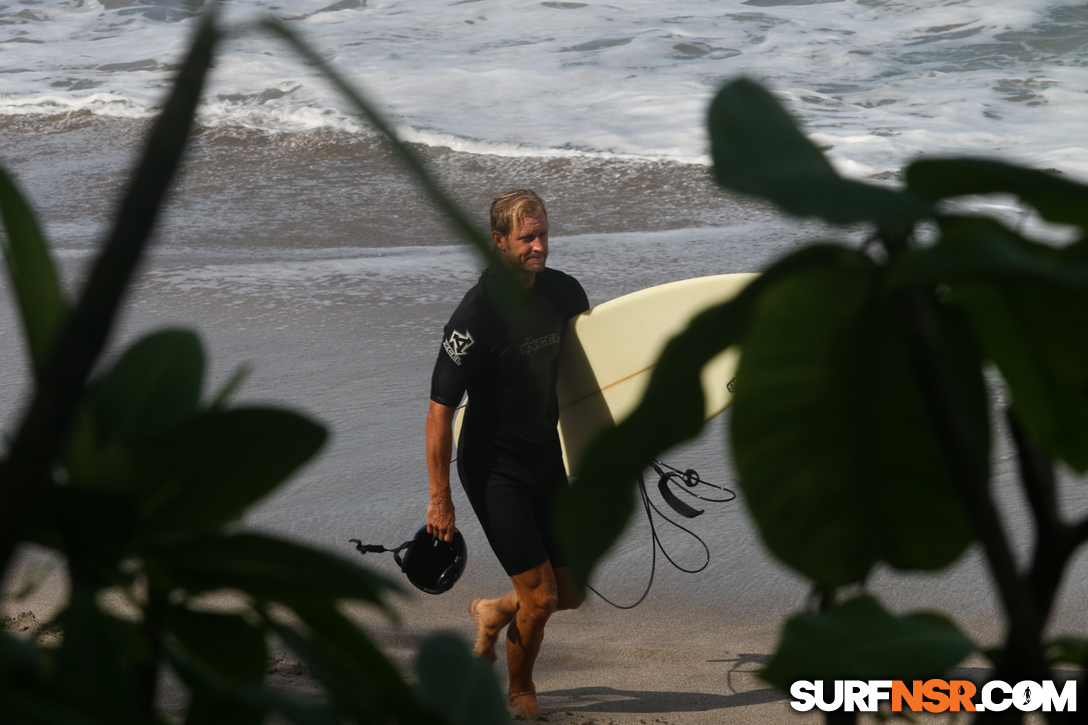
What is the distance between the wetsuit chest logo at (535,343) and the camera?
11.8 feet

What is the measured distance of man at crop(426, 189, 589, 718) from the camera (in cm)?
349

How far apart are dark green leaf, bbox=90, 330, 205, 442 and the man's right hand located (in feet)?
10.5

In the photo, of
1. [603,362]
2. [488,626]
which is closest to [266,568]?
[488,626]

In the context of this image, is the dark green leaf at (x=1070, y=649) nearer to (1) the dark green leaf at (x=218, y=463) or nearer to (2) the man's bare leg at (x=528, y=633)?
(1) the dark green leaf at (x=218, y=463)

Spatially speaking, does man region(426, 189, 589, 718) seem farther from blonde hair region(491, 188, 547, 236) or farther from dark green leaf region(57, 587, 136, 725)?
dark green leaf region(57, 587, 136, 725)

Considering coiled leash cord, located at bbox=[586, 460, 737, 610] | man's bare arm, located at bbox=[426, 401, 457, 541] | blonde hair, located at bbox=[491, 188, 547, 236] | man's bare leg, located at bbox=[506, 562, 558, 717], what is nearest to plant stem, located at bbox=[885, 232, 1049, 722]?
man's bare arm, located at bbox=[426, 401, 457, 541]

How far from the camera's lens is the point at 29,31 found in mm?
16984

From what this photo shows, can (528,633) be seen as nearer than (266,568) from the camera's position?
No

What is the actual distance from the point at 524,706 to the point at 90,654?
11.2 ft

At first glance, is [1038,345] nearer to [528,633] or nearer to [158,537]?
[158,537]

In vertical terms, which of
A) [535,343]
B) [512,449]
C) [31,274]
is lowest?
[512,449]

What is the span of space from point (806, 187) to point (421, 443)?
184 inches

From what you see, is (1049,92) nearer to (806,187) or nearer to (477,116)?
(477,116)

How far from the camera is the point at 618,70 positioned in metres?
14.3
